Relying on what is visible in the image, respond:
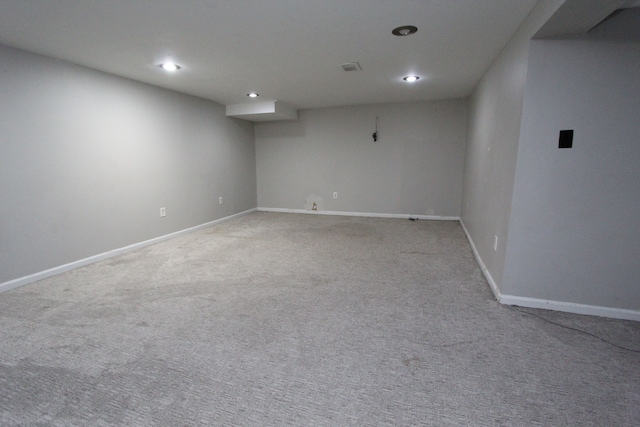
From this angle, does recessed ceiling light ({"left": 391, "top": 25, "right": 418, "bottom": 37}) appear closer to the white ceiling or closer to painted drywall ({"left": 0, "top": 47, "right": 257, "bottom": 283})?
the white ceiling

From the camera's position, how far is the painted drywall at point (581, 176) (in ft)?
6.57

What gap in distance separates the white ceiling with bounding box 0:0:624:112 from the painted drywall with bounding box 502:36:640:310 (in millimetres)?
544

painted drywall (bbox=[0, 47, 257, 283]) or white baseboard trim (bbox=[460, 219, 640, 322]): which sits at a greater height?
painted drywall (bbox=[0, 47, 257, 283])

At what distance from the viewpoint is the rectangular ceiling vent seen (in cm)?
321

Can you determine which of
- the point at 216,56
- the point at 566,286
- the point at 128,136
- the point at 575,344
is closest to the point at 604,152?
the point at 566,286

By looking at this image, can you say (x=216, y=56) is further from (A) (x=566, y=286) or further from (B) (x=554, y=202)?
(A) (x=566, y=286)

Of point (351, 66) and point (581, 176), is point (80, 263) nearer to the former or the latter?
point (351, 66)

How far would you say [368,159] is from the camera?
5.80 meters

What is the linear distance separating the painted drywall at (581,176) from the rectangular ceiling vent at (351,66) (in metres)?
1.63

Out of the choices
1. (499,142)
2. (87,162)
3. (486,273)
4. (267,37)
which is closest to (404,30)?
(267,37)

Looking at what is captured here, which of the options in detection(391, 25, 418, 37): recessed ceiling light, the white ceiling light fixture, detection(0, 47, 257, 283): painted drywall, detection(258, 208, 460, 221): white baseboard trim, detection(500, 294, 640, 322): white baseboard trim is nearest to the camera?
detection(500, 294, 640, 322): white baseboard trim

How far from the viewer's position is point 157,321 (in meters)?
2.19

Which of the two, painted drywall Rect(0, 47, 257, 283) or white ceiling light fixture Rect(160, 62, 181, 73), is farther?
white ceiling light fixture Rect(160, 62, 181, 73)

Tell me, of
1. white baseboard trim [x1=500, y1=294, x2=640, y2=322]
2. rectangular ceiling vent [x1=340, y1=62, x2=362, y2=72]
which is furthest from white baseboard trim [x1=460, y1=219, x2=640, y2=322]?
rectangular ceiling vent [x1=340, y1=62, x2=362, y2=72]
